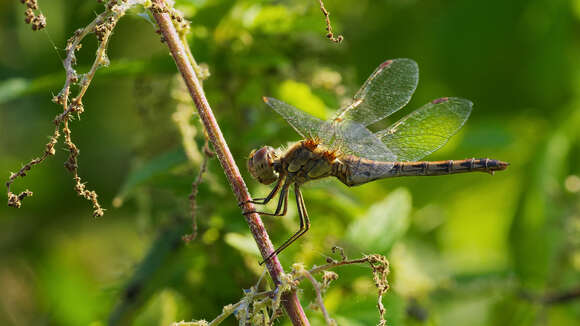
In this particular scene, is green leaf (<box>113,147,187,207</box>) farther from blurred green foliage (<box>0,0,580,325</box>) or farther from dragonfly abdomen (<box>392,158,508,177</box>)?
dragonfly abdomen (<box>392,158,508,177</box>)

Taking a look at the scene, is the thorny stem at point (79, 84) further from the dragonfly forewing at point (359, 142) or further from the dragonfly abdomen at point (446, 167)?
the dragonfly abdomen at point (446, 167)

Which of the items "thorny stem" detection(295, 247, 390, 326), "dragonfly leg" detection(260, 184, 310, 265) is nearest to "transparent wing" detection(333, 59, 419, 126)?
"dragonfly leg" detection(260, 184, 310, 265)

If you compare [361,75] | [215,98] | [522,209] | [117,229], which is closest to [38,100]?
[117,229]

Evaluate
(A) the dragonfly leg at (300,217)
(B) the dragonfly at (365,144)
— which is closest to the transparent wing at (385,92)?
(B) the dragonfly at (365,144)

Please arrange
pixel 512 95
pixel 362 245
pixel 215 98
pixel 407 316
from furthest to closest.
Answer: pixel 512 95
pixel 407 316
pixel 215 98
pixel 362 245

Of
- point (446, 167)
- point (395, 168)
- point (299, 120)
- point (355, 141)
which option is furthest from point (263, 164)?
point (446, 167)

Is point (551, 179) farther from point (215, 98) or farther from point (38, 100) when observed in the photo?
point (38, 100)

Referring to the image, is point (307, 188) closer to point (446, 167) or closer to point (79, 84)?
point (446, 167)

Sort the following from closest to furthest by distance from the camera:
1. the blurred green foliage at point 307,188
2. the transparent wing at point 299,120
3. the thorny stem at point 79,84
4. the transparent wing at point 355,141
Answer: the thorny stem at point 79,84 < the transparent wing at point 299,120 < the transparent wing at point 355,141 < the blurred green foliage at point 307,188
